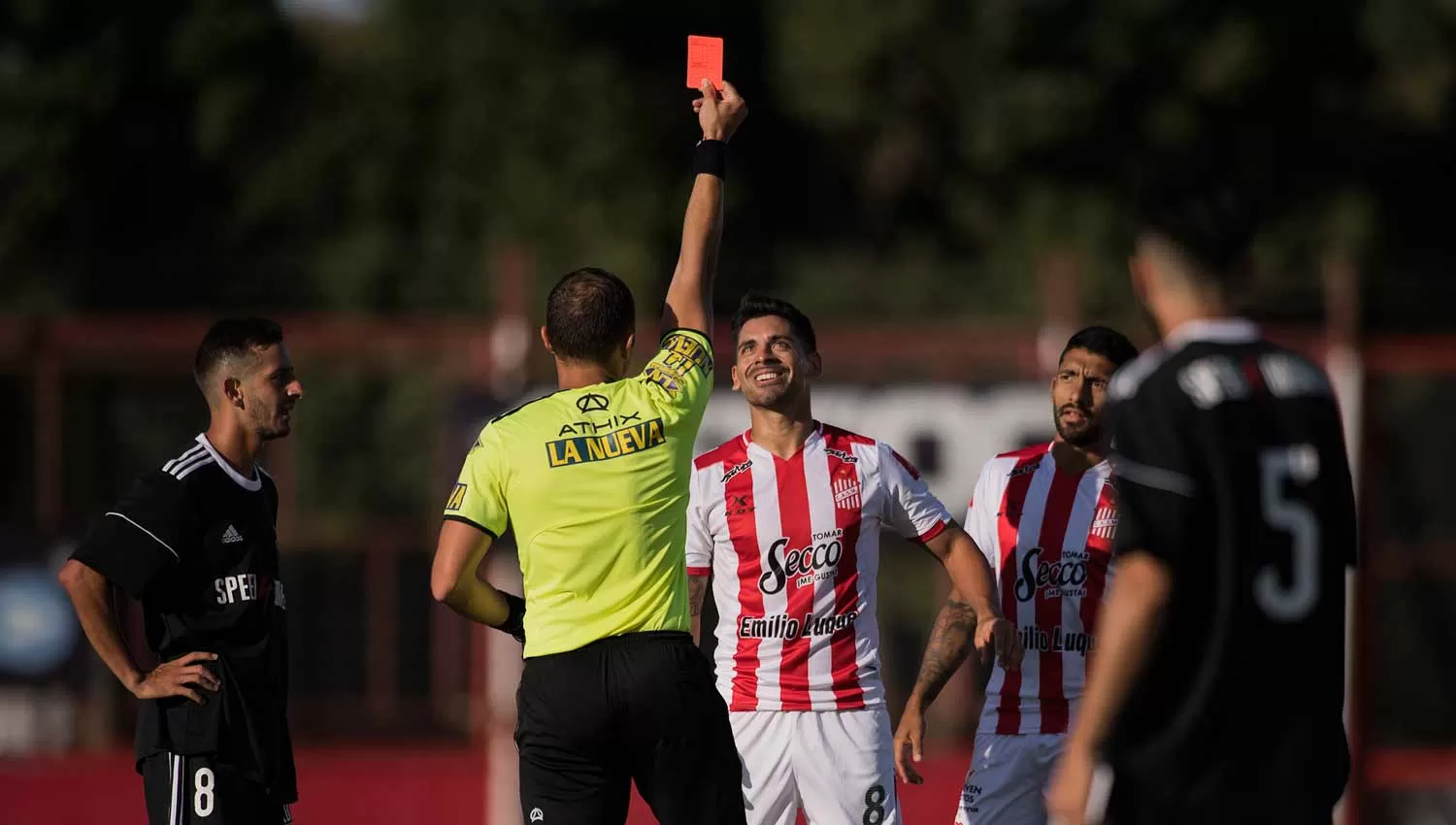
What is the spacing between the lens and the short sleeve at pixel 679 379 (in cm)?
525

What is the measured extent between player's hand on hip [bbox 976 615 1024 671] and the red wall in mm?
6608

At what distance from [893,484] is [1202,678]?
2335 millimetres

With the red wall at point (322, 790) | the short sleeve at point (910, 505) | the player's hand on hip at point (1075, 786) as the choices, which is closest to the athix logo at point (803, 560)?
the short sleeve at point (910, 505)

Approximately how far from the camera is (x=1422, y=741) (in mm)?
17141

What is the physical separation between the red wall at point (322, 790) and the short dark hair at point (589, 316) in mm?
7354

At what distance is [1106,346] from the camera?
6164 millimetres

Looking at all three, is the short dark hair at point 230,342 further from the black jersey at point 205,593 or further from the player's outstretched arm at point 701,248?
the player's outstretched arm at point 701,248

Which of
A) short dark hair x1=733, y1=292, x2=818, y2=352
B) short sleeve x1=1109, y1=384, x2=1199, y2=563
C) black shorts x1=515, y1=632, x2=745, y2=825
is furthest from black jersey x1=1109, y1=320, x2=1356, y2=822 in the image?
short dark hair x1=733, y1=292, x2=818, y2=352

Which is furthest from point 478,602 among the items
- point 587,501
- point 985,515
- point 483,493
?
point 985,515

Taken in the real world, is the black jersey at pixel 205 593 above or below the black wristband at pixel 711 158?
below

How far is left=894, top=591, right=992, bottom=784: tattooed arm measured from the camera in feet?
→ 19.2

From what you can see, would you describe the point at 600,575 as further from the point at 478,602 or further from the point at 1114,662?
the point at 1114,662

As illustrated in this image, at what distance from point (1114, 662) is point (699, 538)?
264cm

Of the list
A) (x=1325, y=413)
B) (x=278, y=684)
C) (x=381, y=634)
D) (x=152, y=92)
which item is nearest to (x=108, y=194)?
(x=152, y=92)
